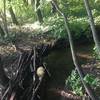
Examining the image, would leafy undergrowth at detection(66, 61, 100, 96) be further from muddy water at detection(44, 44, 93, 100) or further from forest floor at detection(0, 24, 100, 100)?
muddy water at detection(44, 44, 93, 100)

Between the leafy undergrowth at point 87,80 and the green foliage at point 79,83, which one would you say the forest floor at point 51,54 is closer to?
the leafy undergrowth at point 87,80

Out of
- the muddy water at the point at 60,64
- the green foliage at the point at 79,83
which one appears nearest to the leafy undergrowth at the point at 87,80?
the green foliage at the point at 79,83

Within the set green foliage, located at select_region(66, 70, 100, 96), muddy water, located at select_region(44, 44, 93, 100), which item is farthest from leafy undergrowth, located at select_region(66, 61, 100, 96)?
muddy water, located at select_region(44, 44, 93, 100)

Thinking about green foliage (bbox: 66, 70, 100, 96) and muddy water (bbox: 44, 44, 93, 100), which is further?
muddy water (bbox: 44, 44, 93, 100)

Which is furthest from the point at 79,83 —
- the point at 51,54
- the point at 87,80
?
the point at 51,54

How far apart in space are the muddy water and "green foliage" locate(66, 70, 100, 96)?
0.65 m

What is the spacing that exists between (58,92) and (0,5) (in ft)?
39.6

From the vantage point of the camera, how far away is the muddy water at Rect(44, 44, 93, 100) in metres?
14.0

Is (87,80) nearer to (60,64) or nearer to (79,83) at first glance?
(79,83)

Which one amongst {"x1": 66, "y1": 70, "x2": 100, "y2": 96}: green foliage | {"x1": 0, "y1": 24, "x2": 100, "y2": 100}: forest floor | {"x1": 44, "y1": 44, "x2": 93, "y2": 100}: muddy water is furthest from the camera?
{"x1": 0, "y1": 24, "x2": 100, "y2": 100}: forest floor

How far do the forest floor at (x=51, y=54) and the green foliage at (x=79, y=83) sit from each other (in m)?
0.79

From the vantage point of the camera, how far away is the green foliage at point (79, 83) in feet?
39.1

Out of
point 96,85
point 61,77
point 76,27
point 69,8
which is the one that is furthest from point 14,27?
point 96,85

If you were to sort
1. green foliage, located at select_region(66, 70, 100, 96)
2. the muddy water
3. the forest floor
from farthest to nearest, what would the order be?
the forest floor → the muddy water → green foliage, located at select_region(66, 70, 100, 96)
